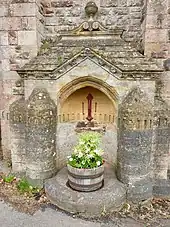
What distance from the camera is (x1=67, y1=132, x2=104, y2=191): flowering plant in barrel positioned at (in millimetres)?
4398

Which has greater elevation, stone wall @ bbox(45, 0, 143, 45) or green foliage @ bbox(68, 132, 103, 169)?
stone wall @ bbox(45, 0, 143, 45)

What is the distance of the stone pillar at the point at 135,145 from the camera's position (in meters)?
4.44

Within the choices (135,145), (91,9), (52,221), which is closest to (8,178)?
(52,221)

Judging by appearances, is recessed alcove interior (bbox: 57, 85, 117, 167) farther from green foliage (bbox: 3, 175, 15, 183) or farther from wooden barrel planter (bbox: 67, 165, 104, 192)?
green foliage (bbox: 3, 175, 15, 183)

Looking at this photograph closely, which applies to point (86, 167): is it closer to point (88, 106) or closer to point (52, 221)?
point (52, 221)

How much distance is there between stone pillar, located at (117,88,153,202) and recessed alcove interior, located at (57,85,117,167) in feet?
1.94

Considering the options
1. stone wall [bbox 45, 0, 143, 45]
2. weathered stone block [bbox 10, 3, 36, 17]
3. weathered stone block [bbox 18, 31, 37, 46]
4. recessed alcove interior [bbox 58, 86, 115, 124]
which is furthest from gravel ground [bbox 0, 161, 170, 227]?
weathered stone block [bbox 10, 3, 36, 17]

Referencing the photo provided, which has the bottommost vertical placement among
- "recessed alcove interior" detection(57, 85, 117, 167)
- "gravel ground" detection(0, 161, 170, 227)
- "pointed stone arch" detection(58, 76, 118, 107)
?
"gravel ground" detection(0, 161, 170, 227)

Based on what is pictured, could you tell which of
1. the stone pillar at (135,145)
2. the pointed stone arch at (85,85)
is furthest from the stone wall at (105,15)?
the stone pillar at (135,145)

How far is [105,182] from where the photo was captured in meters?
4.75

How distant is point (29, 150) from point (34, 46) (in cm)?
207

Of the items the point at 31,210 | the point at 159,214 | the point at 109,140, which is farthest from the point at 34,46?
the point at 159,214

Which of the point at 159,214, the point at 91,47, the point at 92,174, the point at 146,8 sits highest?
the point at 146,8

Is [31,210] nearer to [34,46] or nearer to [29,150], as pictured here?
[29,150]
